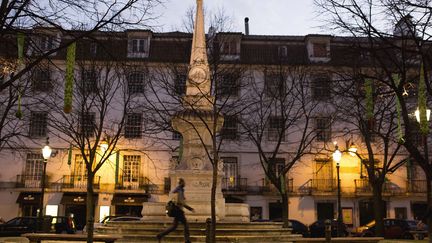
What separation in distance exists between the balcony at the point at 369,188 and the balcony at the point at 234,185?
335 inches

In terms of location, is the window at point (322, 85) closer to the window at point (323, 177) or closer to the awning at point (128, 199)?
the window at point (323, 177)

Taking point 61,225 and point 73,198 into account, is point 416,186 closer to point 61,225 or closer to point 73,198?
point 73,198

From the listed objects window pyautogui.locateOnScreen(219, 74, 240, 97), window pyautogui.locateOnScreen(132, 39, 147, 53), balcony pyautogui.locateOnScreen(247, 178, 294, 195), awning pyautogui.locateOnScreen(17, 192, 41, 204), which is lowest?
awning pyautogui.locateOnScreen(17, 192, 41, 204)

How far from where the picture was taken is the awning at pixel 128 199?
3700cm

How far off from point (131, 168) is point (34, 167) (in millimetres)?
7128

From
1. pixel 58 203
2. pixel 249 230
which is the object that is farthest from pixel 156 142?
pixel 249 230

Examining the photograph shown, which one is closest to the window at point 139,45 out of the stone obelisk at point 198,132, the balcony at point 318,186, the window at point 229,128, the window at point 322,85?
the window at point 229,128

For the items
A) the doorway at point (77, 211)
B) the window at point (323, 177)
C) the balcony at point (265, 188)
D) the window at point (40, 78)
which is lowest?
the doorway at point (77, 211)

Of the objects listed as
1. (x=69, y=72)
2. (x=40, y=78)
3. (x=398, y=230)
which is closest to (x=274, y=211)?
Answer: (x=398, y=230)

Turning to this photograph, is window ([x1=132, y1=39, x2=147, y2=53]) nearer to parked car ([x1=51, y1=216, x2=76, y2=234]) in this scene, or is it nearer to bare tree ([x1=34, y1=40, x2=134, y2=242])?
bare tree ([x1=34, y1=40, x2=134, y2=242])

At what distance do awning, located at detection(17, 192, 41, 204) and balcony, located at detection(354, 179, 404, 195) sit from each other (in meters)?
23.6

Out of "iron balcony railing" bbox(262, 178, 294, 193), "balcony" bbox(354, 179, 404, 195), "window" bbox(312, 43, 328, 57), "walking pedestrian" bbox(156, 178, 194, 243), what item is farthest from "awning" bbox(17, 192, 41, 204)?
"walking pedestrian" bbox(156, 178, 194, 243)

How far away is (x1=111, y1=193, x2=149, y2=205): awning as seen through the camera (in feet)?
121

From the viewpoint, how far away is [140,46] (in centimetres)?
4012
